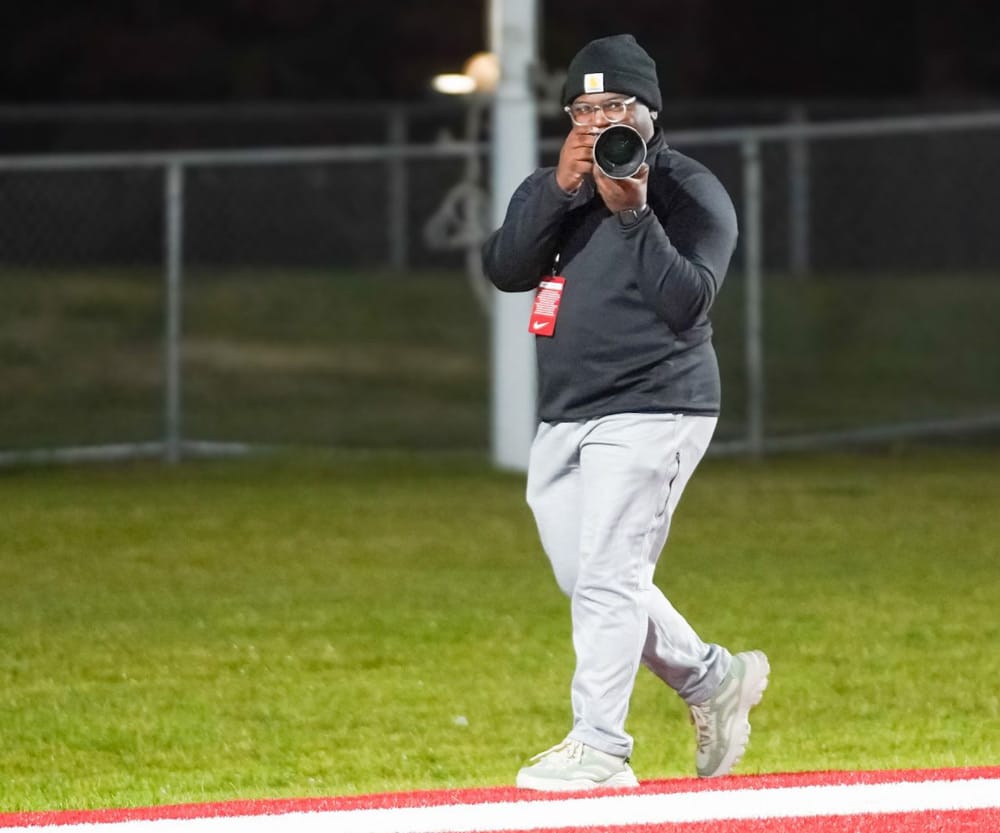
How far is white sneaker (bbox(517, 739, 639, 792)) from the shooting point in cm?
503

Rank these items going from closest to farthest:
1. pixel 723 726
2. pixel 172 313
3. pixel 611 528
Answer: pixel 611 528 < pixel 723 726 < pixel 172 313

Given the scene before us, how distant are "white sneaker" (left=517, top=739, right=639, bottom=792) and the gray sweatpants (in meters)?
0.03

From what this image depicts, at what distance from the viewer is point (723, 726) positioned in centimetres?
536

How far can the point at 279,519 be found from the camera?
34.0ft

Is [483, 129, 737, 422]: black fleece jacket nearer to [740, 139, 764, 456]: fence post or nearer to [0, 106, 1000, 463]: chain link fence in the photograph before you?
[0, 106, 1000, 463]: chain link fence

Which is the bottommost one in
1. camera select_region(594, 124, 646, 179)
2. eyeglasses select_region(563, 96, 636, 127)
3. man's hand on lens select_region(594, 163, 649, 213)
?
man's hand on lens select_region(594, 163, 649, 213)

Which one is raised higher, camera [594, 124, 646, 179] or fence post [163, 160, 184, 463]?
camera [594, 124, 646, 179]

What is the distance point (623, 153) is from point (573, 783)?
1443mm

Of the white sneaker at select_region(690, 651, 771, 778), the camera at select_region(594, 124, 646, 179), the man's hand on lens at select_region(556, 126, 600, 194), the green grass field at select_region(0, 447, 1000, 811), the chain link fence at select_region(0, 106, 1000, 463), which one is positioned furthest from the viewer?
the chain link fence at select_region(0, 106, 1000, 463)

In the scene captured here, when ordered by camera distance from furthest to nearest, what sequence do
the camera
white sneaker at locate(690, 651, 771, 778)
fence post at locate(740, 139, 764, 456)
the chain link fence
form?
the chain link fence → fence post at locate(740, 139, 764, 456) → white sneaker at locate(690, 651, 771, 778) → the camera

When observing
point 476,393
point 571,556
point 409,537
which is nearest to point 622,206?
point 571,556

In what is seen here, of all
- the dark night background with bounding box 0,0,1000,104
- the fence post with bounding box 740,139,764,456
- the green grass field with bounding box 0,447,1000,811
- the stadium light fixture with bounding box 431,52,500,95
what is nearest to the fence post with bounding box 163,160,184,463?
the green grass field with bounding box 0,447,1000,811

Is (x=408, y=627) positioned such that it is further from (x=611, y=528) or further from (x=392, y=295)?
(x=392, y=295)

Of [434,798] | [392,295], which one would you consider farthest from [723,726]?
[392,295]
